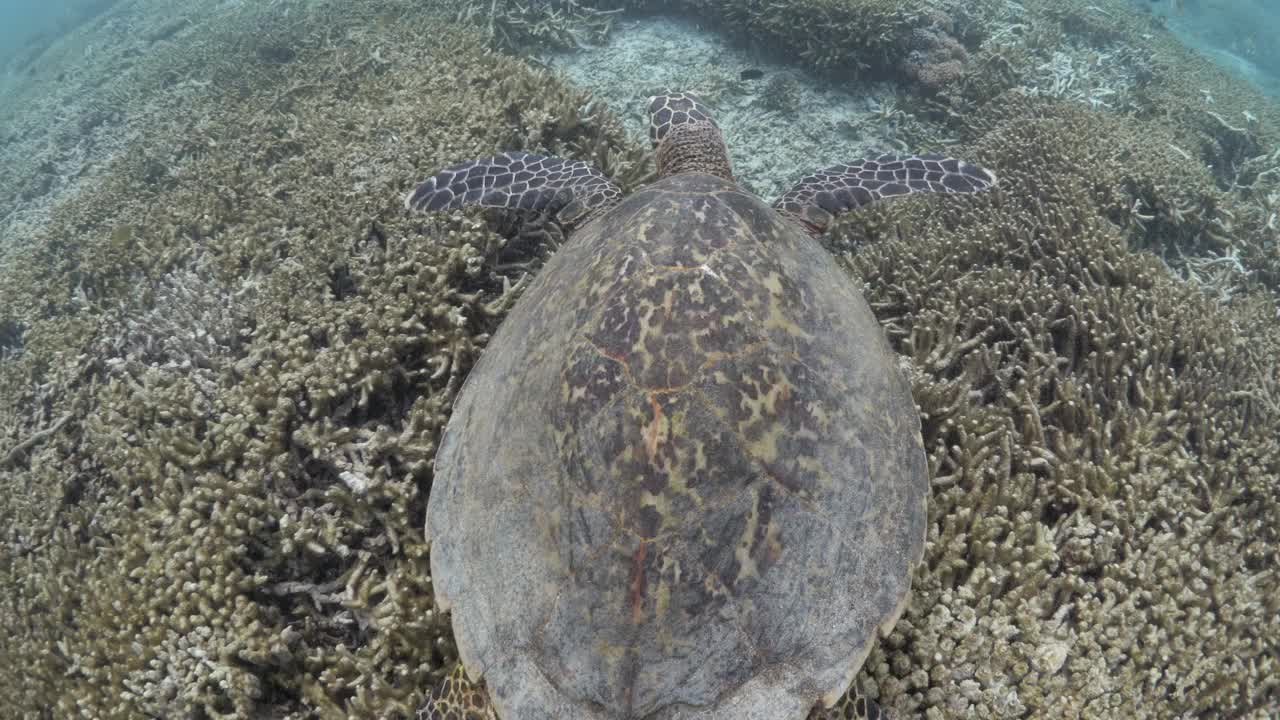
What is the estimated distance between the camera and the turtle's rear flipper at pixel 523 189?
3.65 meters

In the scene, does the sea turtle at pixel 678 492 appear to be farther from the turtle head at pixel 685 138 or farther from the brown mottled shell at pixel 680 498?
the turtle head at pixel 685 138

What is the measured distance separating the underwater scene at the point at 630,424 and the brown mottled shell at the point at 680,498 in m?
0.01

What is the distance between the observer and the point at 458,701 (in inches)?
79.7

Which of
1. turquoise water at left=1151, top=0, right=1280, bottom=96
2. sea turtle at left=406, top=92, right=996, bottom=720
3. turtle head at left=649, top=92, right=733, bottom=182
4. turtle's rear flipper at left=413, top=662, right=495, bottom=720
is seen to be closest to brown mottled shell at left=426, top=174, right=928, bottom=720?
sea turtle at left=406, top=92, right=996, bottom=720

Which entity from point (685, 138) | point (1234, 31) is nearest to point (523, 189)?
point (685, 138)

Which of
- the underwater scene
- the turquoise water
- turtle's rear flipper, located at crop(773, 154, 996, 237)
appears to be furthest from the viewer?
the turquoise water

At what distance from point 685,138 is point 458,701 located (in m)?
3.21

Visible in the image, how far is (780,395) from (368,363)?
2441 millimetres

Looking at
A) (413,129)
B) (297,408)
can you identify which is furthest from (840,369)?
(413,129)

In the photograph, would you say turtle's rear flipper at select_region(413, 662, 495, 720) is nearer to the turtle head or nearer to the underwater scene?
the underwater scene

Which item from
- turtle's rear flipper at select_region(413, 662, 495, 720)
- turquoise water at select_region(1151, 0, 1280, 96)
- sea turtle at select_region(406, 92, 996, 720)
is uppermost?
sea turtle at select_region(406, 92, 996, 720)

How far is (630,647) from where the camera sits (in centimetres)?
162

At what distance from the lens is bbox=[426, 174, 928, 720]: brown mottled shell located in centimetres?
164

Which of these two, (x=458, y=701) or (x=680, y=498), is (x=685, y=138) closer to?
(x=680, y=498)
